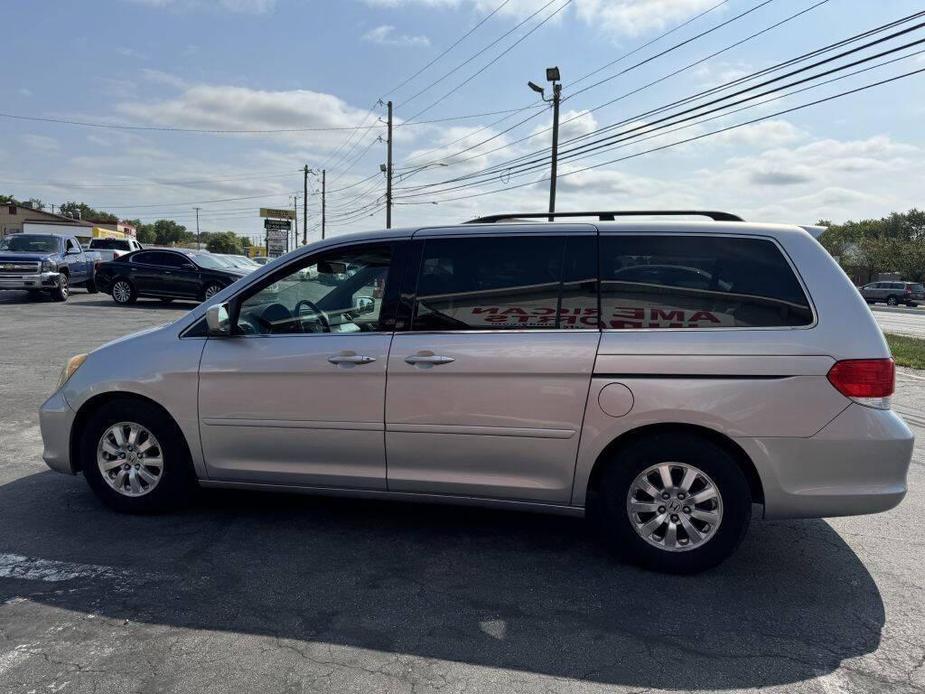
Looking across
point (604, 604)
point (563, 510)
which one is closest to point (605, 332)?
point (563, 510)

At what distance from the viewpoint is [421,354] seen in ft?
12.7

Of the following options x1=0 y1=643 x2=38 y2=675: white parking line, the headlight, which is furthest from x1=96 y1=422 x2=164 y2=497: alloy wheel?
x1=0 y1=643 x2=38 y2=675: white parking line

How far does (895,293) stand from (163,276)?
47.9 meters

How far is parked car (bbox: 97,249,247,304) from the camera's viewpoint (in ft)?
65.6

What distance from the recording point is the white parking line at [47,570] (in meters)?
3.57

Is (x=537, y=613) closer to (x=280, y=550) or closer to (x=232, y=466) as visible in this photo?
(x=280, y=550)

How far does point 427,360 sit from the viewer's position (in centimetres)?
385

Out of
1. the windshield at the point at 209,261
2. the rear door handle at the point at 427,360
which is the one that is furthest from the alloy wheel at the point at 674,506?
the windshield at the point at 209,261

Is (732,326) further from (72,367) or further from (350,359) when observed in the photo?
(72,367)

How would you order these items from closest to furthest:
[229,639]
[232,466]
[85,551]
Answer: [229,639]
[85,551]
[232,466]

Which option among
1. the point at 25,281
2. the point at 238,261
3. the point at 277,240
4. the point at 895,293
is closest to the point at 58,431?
the point at 25,281

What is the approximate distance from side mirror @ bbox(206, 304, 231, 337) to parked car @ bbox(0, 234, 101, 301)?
18.2m

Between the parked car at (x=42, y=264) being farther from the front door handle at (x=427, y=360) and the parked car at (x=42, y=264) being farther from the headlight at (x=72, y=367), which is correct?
the front door handle at (x=427, y=360)

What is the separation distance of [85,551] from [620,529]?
2.98 metres
